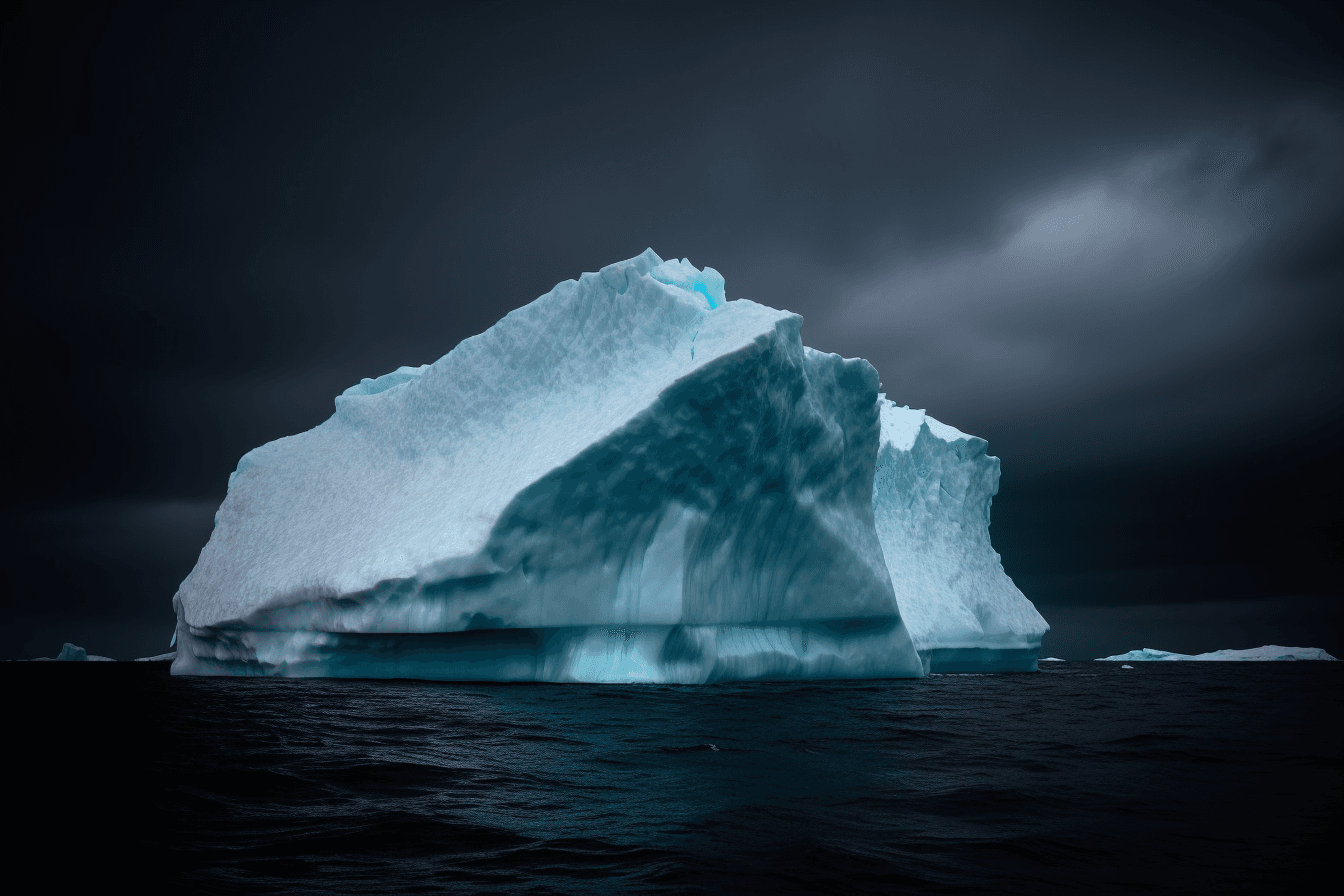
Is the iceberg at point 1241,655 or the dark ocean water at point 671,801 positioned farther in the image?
the iceberg at point 1241,655

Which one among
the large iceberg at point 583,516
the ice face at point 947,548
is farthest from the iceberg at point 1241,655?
the large iceberg at point 583,516

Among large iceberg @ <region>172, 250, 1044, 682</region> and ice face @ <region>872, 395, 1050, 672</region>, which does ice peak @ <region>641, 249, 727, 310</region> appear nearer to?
large iceberg @ <region>172, 250, 1044, 682</region>

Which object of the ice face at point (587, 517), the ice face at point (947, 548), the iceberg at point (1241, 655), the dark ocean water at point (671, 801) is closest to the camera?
the dark ocean water at point (671, 801)

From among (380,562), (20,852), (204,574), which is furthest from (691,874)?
(204,574)

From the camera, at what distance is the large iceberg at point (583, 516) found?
482 inches

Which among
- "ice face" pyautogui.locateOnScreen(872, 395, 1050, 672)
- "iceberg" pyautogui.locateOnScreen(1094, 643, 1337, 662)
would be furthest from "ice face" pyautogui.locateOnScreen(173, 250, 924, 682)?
"iceberg" pyautogui.locateOnScreen(1094, 643, 1337, 662)

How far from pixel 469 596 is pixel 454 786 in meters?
7.78

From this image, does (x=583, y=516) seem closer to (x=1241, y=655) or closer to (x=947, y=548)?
(x=947, y=548)

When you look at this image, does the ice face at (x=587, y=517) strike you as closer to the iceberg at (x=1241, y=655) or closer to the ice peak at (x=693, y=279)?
the ice peak at (x=693, y=279)

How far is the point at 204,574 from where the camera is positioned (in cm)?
1622

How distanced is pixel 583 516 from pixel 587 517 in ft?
0.22

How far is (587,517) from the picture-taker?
12594 mm

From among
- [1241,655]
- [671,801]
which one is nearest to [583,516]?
[671,801]

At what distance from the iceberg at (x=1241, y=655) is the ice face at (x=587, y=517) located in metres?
37.3
